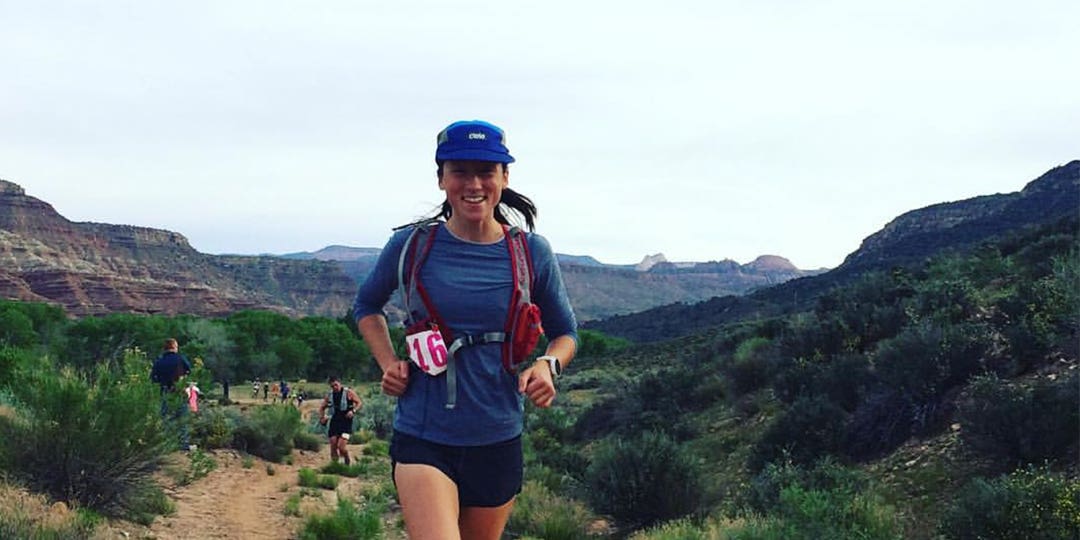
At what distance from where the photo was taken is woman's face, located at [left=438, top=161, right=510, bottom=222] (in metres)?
2.47

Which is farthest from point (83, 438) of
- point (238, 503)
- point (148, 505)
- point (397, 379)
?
point (397, 379)

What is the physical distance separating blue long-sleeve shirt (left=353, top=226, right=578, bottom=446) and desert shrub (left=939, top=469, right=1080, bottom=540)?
13.2 ft

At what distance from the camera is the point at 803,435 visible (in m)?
9.66

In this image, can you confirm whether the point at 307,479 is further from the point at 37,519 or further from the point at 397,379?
the point at 397,379

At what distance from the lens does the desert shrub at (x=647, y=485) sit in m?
8.36

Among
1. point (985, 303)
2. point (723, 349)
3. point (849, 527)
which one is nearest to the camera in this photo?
point (849, 527)

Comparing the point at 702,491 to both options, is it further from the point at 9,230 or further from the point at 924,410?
the point at 9,230

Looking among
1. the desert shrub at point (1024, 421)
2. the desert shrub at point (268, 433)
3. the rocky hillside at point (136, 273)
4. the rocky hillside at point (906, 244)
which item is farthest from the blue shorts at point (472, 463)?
the rocky hillside at point (136, 273)

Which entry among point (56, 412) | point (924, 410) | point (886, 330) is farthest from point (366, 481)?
point (886, 330)

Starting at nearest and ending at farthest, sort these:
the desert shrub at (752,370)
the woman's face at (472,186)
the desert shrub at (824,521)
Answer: the woman's face at (472,186)
the desert shrub at (824,521)
the desert shrub at (752,370)

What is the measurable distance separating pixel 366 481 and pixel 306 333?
139ft

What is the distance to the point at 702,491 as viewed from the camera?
852 centimetres

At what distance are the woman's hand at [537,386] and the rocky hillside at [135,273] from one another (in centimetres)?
9170

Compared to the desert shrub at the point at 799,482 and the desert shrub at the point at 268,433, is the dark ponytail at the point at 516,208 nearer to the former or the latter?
the desert shrub at the point at 799,482
